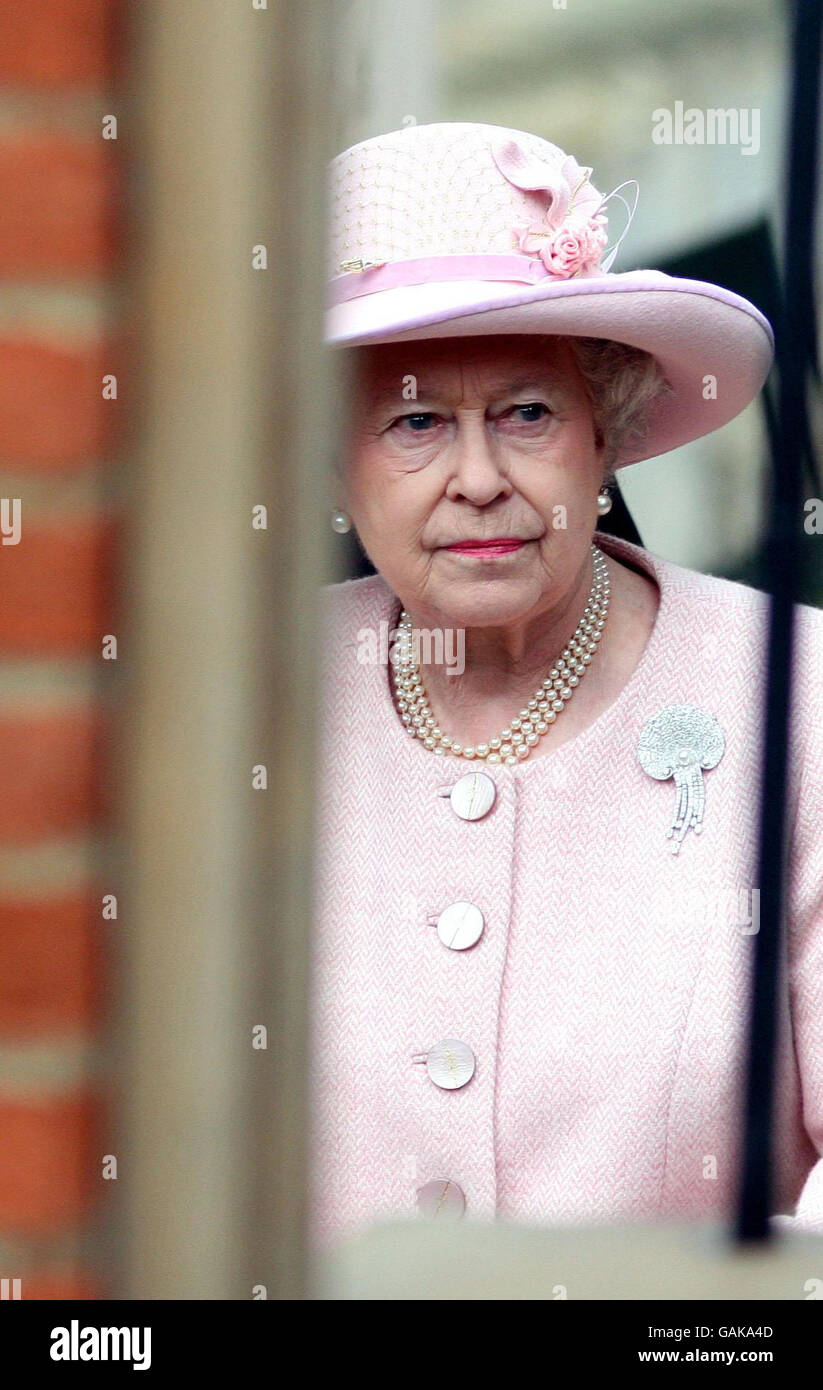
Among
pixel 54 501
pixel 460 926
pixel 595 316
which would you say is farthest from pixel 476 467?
pixel 54 501

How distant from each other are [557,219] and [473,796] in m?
Answer: 0.80

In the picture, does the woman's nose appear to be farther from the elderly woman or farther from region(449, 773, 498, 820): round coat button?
region(449, 773, 498, 820): round coat button

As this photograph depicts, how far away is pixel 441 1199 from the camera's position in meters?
2.12

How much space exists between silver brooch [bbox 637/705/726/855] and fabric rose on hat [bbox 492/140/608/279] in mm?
619

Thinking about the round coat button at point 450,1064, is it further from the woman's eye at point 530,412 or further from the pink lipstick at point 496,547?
the woman's eye at point 530,412

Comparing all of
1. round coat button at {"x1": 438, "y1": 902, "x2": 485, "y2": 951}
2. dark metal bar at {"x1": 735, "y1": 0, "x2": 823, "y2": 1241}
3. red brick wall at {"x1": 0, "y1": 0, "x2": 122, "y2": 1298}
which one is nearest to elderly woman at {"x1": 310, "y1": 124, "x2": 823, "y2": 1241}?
round coat button at {"x1": 438, "y1": 902, "x2": 485, "y2": 951}

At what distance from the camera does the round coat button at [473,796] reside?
2.28 m

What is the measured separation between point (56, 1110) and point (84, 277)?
0.43 meters

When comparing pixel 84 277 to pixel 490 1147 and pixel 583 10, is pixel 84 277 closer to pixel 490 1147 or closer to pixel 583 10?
pixel 490 1147

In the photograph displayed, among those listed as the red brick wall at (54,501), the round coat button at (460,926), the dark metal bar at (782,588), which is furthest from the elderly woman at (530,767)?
the red brick wall at (54,501)

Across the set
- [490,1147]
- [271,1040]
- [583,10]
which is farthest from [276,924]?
[583,10]

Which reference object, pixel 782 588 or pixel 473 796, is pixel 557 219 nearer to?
pixel 473 796

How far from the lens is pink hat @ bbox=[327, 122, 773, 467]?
2191mm
